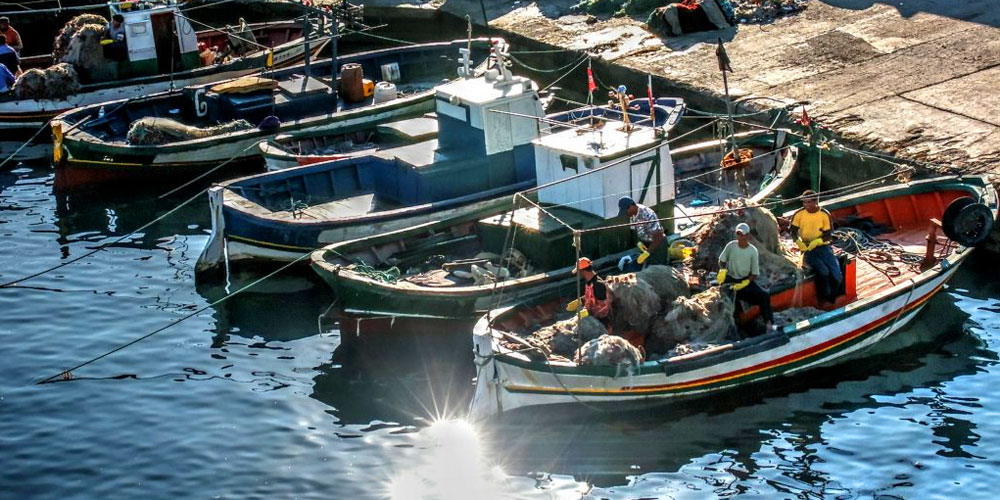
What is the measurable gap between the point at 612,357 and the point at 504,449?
182cm

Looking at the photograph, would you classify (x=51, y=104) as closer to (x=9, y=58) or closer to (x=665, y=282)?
(x=9, y=58)

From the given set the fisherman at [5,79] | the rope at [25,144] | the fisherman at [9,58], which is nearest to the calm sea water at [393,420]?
the rope at [25,144]

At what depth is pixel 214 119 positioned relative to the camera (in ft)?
84.6

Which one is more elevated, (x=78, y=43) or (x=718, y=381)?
(x=78, y=43)

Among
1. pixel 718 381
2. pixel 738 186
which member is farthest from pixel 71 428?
pixel 738 186

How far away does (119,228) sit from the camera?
2327 centimetres

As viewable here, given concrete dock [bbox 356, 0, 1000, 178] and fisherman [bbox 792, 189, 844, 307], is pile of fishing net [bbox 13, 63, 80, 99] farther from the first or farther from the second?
fisherman [bbox 792, 189, 844, 307]

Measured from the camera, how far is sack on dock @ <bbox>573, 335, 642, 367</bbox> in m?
14.9

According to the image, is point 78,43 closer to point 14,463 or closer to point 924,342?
point 14,463

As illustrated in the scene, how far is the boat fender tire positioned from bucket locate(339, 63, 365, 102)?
44.6ft

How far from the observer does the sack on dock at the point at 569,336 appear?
15.4 metres

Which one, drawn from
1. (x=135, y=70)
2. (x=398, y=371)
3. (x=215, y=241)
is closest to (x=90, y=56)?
(x=135, y=70)

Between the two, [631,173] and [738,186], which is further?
[738,186]

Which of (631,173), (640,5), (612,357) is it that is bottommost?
(612,357)
